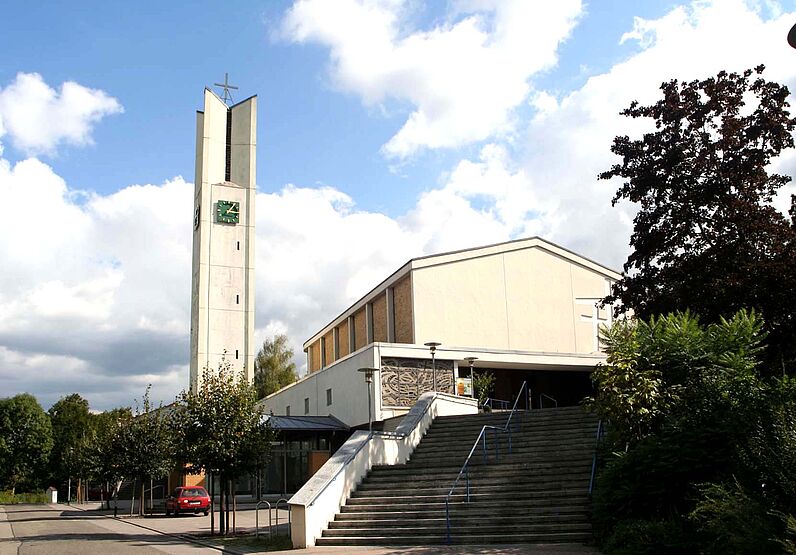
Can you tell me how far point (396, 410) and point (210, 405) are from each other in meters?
11.8

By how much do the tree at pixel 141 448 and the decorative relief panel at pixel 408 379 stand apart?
33.2 ft

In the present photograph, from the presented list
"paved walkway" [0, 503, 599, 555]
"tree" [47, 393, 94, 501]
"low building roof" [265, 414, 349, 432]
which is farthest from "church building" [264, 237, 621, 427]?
"tree" [47, 393, 94, 501]

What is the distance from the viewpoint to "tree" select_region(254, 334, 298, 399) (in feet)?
242

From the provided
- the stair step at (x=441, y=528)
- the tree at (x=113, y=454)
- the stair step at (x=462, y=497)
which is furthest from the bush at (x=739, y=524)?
the tree at (x=113, y=454)

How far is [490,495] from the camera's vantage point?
17.6m

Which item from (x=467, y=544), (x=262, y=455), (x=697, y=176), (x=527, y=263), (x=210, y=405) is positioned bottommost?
(x=467, y=544)

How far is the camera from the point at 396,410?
108ft

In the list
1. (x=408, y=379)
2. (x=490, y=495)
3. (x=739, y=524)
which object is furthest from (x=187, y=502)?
(x=739, y=524)

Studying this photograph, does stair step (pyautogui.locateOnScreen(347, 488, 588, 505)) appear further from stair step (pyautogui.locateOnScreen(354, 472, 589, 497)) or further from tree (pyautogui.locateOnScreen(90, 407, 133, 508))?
tree (pyautogui.locateOnScreen(90, 407, 133, 508))

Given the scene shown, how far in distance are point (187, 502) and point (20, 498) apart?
139 ft

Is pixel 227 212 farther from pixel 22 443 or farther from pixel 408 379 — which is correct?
pixel 22 443

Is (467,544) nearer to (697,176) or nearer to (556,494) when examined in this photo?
(556,494)

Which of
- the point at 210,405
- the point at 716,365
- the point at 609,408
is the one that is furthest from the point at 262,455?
the point at 716,365

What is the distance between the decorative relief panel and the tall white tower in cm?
2024
